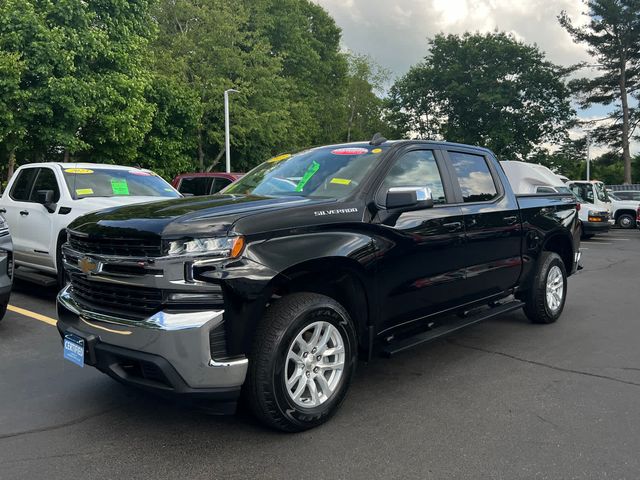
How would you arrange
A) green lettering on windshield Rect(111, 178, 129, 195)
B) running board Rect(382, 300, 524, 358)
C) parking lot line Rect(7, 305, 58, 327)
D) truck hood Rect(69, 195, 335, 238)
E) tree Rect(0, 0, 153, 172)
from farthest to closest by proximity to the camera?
tree Rect(0, 0, 153, 172)
green lettering on windshield Rect(111, 178, 129, 195)
parking lot line Rect(7, 305, 58, 327)
running board Rect(382, 300, 524, 358)
truck hood Rect(69, 195, 335, 238)

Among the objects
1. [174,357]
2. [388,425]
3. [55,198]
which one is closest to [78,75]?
[55,198]

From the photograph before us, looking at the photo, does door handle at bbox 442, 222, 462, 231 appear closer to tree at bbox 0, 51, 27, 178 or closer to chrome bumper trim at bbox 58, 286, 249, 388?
chrome bumper trim at bbox 58, 286, 249, 388

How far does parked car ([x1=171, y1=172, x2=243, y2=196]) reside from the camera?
1365 centimetres

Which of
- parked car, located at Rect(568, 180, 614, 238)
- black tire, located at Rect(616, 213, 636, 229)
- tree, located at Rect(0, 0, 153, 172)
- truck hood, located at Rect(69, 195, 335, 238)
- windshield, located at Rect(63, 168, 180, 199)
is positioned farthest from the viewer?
black tire, located at Rect(616, 213, 636, 229)

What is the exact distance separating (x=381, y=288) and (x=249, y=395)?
3.88 feet

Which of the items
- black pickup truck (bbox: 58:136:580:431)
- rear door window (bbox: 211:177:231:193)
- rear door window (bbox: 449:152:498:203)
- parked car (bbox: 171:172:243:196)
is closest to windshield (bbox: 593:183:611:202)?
parked car (bbox: 171:172:243:196)

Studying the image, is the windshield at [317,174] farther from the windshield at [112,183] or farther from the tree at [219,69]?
the tree at [219,69]

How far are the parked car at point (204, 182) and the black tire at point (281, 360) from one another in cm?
1035

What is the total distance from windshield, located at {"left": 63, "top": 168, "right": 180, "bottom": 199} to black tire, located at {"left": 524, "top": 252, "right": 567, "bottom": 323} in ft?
15.8

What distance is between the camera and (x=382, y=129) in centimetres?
4847

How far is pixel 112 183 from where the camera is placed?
7.68 meters

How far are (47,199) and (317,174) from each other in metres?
4.44

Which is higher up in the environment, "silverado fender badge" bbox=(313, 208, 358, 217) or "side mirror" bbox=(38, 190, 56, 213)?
"side mirror" bbox=(38, 190, 56, 213)

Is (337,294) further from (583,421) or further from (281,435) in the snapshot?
(583,421)
